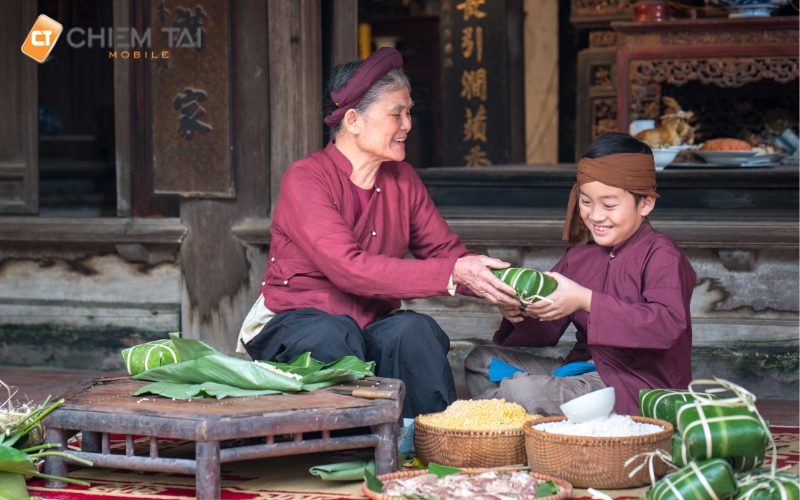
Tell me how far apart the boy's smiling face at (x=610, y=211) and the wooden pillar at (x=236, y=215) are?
Result: 1.80m

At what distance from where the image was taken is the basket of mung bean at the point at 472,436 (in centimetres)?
267

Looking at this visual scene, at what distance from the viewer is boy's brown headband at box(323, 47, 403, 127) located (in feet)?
10.2

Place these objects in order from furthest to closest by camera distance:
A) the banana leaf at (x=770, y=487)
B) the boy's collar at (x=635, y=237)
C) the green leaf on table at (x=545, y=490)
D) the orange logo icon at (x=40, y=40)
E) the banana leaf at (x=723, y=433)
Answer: the orange logo icon at (x=40, y=40) < the boy's collar at (x=635, y=237) < the green leaf on table at (x=545, y=490) < the banana leaf at (x=723, y=433) < the banana leaf at (x=770, y=487)

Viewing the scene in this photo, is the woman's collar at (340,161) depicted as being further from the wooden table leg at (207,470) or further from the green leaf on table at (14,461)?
the green leaf on table at (14,461)

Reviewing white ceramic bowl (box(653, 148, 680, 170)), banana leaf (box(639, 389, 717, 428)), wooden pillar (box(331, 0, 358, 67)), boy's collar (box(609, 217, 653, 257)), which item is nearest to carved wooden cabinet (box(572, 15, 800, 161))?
white ceramic bowl (box(653, 148, 680, 170))

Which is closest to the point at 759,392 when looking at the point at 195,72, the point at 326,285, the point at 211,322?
the point at 326,285

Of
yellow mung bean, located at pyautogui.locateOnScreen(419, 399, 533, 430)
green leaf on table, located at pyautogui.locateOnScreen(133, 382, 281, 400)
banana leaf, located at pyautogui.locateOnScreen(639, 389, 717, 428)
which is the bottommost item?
yellow mung bean, located at pyautogui.locateOnScreen(419, 399, 533, 430)

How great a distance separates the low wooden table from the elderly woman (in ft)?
0.99

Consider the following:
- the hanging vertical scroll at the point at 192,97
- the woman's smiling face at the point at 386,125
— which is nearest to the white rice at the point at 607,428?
the woman's smiling face at the point at 386,125

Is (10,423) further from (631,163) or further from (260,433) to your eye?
(631,163)

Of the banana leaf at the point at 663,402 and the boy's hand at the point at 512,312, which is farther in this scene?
the boy's hand at the point at 512,312

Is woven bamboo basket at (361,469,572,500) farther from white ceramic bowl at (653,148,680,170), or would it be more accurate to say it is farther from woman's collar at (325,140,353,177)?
white ceramic bowl at (653,148,680,170)

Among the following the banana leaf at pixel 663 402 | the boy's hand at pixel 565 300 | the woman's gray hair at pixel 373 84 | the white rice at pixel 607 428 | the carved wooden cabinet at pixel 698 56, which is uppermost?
the carved wooden cabinet at pixel 698 56

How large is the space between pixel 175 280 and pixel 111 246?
36 cm
